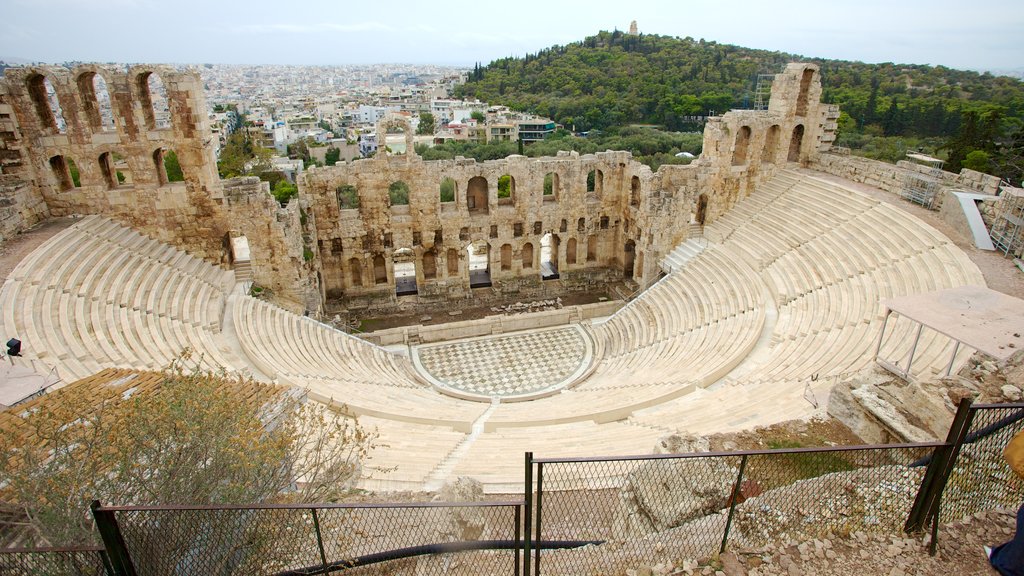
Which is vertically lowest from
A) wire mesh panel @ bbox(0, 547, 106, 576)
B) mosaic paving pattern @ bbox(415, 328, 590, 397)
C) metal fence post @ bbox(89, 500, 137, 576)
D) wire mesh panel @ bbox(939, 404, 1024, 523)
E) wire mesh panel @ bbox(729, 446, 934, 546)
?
mosaic paving pattern @ bbox(415, 328, 590, 397)

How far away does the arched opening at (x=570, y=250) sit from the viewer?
2512cm

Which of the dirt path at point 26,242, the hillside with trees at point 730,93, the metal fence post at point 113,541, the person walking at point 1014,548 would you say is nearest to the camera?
the metal fence post at point 113,541

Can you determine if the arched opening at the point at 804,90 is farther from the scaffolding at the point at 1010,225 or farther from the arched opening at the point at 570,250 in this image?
the arched opening at the point at 570,250

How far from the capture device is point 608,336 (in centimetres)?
2053

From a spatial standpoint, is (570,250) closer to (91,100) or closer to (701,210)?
(701,210)

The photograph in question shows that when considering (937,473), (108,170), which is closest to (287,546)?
(937,473)

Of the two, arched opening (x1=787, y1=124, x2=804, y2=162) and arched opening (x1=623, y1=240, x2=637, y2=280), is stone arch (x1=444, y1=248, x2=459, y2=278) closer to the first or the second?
arched opening (x1=623, y1=240, x2=637, y2=280)

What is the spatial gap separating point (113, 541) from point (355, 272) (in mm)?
18939

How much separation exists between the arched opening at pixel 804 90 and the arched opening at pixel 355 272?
64.2 ft

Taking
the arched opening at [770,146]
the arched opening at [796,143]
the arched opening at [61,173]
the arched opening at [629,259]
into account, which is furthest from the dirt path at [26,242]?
the arched opening at [796,143]

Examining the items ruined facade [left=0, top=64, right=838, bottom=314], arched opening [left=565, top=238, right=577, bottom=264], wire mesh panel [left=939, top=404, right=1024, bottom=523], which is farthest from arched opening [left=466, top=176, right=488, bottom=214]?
wire mesh panel [left=939, top=404, right=1024, bottom=523]

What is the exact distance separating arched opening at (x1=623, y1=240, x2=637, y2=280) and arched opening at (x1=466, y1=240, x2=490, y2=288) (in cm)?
630

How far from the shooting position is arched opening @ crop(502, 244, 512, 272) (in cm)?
2448

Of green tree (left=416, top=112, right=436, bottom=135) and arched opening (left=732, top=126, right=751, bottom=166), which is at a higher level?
arched opening (left=732, top=126, right=751, bottom=166)
